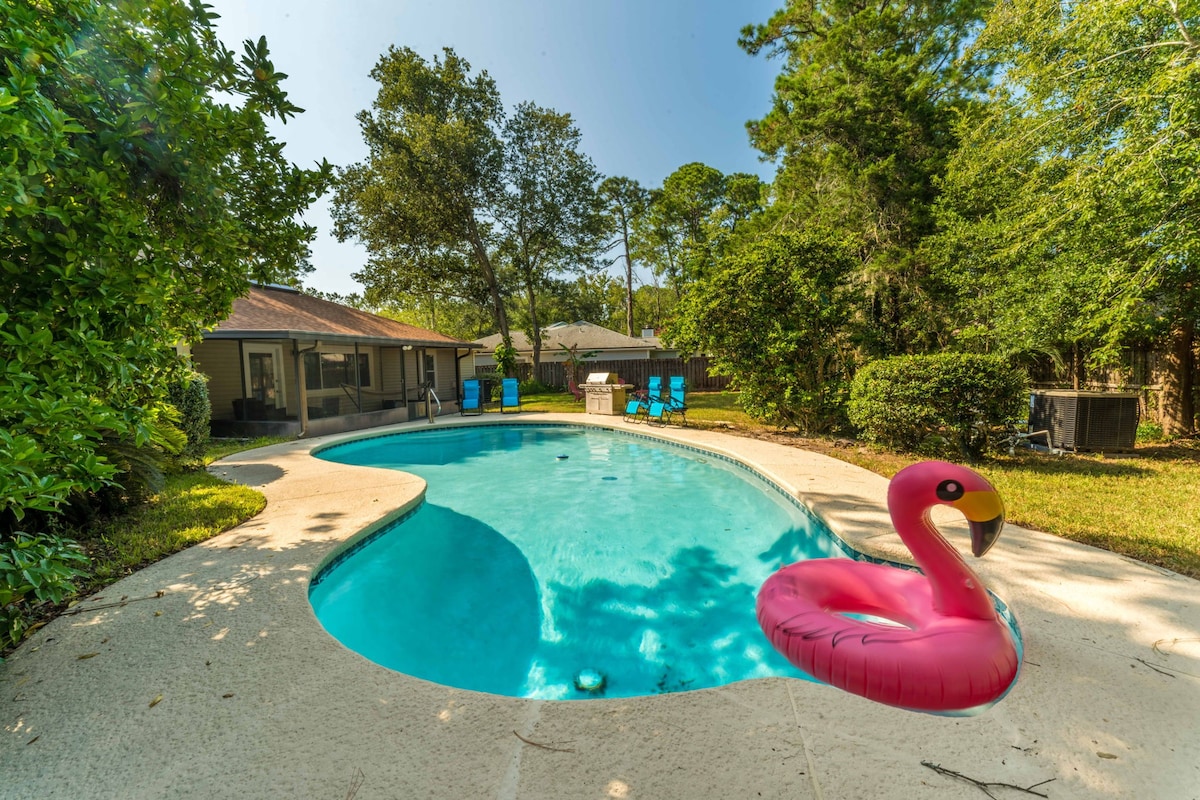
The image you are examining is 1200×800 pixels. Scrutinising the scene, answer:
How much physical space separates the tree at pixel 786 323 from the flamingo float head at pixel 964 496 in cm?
811

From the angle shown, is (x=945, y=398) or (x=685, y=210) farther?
(x=685, y=210)

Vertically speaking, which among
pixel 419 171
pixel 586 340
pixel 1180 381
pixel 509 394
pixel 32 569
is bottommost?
pixel 32 569

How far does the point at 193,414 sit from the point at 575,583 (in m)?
7.49

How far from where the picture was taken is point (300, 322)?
13344 millimetres

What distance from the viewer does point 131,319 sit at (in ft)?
7.93

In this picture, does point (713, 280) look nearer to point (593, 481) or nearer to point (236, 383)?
point (593, 481)

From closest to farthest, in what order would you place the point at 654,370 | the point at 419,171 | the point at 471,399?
the point at 471,399
the point at 419,171
the point at 654,370

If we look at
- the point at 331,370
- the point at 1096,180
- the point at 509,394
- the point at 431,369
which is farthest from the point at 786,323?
the point at 431,369

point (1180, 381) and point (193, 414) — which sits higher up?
point (1180, 381)

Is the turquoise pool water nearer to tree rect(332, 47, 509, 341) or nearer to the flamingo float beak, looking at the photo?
the flamingo float beak

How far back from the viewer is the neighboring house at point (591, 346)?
26906 mm

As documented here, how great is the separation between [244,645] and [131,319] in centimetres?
187

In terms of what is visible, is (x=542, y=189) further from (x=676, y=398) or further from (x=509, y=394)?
(x=676, y=398)

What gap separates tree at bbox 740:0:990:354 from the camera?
12008 millimetres
